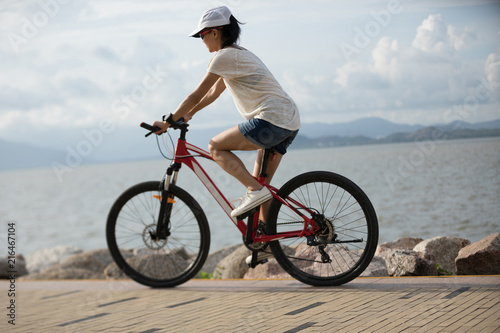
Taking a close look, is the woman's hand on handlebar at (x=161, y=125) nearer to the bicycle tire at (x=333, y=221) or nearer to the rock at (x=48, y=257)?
the bicycle tire at (x=333, y=221)

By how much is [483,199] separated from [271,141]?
568 inches

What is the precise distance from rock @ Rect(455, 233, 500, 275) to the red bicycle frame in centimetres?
146

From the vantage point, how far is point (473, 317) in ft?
11.5

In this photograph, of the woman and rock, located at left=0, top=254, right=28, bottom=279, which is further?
rock, located at left=0, top=254, right=28, bottom=279

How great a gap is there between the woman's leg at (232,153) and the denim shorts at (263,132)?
0.05 metres

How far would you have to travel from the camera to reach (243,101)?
4.61 metres

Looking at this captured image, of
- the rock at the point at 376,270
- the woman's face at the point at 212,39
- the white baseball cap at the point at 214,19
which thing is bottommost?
the rock at the point at 376,270

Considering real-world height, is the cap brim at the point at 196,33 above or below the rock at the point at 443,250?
above

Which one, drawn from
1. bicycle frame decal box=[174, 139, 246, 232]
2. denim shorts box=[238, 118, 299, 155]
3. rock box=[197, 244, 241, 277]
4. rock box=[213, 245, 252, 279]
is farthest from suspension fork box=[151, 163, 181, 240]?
rock box=[197, 244, 241, 277]

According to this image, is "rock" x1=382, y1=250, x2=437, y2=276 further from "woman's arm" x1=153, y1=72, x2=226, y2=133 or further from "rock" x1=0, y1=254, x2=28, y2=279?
"rock" x1=0, y1=254, x2=28, y2=279

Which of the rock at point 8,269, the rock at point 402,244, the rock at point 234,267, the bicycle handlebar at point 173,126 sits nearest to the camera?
the bicycle handlebar at point 173,126

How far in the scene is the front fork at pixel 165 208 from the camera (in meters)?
5.15

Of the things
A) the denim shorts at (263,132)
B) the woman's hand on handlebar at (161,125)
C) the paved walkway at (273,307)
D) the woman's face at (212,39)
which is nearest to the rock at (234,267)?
the paved walkway at (273,307)

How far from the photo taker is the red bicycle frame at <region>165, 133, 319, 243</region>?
182 inches
